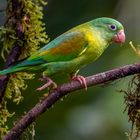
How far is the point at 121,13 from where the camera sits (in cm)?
592

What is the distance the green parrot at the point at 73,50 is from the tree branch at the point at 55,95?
592 mm

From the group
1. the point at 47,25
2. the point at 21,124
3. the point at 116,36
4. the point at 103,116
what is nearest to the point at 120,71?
the point at 21,124

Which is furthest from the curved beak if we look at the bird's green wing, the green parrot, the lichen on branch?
the lichen on branch

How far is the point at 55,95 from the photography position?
2.97 m

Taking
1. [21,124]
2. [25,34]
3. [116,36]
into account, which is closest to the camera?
[21,124]

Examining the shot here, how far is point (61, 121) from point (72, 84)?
2.37 meters

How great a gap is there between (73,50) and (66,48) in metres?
0.05

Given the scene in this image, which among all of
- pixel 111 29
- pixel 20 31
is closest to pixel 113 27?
pixel 111 29

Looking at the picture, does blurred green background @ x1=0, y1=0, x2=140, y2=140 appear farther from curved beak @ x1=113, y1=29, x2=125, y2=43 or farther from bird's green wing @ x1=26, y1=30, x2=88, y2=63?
bird's green wing @ x1=26, y1=30, x2=88, y2=63

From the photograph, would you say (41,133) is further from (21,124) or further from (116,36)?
(21,124)

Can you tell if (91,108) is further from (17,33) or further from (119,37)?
(17,33)

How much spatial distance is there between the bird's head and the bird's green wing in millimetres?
238

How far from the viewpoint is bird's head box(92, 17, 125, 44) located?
4.19 metres

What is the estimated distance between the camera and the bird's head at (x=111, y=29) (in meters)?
4.19
